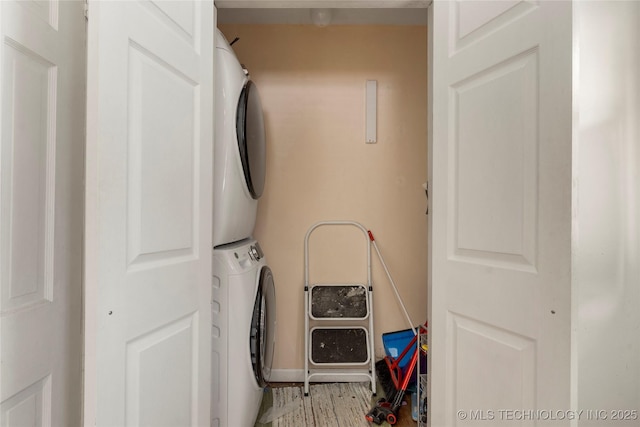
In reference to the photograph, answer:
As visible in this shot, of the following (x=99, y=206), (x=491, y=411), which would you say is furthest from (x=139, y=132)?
(x=491, y=411)

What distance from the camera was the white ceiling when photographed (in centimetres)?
202

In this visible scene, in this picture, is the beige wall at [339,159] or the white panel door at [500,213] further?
the beige wall at [339,159]

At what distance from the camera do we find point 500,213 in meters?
0.99

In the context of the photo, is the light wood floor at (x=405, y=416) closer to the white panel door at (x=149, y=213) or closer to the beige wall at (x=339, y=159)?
the beige wall at (x=339, y=159)

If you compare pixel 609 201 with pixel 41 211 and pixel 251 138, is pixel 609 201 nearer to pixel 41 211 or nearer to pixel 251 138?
pixel 251 138

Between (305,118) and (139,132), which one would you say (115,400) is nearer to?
(139,132)

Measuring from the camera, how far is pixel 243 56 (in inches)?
85.7

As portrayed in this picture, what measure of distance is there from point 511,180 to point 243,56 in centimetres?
186

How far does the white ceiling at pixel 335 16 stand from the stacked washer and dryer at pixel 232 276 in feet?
2.43

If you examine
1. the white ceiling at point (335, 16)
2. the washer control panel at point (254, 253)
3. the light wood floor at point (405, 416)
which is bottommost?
the light wood floor at point (405, 416)

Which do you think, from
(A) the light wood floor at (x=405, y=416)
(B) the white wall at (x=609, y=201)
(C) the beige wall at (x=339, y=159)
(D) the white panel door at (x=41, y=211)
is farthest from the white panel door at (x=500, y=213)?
(D) the white panel door at (x=41, y=211)

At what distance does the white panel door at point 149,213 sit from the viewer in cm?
79

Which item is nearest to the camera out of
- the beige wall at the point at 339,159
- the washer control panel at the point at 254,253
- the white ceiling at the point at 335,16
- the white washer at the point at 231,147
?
the white washer at the point at 231,147

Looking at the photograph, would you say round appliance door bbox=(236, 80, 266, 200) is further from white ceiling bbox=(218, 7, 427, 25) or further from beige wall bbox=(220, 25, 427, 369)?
white ceiling bbox=(218, 7, 427, 25)
